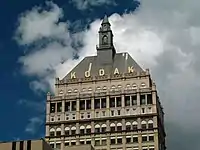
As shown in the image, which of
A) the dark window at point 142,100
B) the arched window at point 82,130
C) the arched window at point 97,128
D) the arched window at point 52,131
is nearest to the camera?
the arched window at point 97,128

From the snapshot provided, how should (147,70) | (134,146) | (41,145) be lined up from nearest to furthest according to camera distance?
(41,145) < (134,146) < (147,70)

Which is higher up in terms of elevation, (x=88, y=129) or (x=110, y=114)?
(x=110, y=114)

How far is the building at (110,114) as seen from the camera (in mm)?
185250

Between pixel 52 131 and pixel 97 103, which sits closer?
pixel 52 131

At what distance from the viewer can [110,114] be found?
190 m

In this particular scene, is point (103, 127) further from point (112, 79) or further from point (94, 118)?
point (112, 79)

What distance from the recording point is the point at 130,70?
19938 cm

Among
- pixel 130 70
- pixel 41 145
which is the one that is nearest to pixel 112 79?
pixel 130 70

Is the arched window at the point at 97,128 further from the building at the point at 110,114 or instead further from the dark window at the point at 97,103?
the dark window at the point at 97,103

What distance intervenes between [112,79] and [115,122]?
17.0 m

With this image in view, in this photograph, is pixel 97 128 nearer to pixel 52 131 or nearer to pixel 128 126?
pixel 128 126

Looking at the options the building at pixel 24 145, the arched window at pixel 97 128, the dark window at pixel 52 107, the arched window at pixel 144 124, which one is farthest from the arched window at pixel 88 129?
the building at pixel 24 145

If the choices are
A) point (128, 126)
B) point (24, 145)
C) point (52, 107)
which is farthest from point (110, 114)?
point (24, 145)

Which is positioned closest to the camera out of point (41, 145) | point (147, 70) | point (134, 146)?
point (41, 145)
